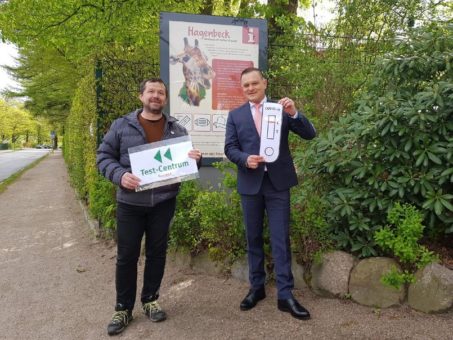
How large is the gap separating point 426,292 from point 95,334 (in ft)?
8.80

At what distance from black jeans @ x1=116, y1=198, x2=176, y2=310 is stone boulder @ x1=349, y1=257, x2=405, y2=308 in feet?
5.48

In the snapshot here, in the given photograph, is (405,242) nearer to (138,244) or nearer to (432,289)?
(432,289)

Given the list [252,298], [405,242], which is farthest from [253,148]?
[405,242]

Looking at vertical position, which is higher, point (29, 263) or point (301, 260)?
point (301, 260)

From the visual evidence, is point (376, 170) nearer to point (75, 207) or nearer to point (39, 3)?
point (75, 207)

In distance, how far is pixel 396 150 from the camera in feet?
11.3

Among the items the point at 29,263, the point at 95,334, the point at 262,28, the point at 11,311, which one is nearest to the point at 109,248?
the point at 29,263

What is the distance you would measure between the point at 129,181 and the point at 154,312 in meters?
1.21

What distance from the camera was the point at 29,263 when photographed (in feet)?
17.8

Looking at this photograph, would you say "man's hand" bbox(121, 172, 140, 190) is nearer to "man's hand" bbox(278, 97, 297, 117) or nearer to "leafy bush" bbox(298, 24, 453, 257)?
"man's hand" bbox(278, 97, 297, 117)

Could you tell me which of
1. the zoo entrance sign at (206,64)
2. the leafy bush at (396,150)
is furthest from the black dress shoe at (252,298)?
the zoo entrance sign at (206,64)

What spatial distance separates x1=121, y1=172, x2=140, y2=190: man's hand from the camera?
3072mm

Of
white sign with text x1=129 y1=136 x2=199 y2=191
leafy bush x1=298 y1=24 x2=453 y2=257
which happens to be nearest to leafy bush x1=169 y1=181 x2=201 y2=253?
white sign with text x1=129 y1=136 x2=199 y2=191

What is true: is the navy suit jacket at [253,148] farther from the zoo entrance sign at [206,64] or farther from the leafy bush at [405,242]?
the zoo entrance sign at [206,64]
